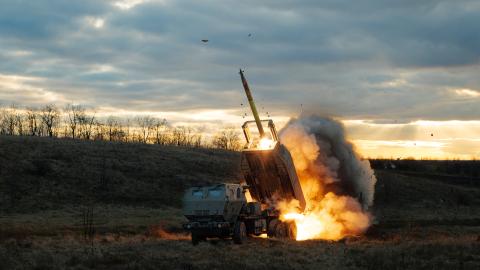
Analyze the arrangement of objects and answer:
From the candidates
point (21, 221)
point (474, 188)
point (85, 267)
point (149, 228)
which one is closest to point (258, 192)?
point (149, 228)

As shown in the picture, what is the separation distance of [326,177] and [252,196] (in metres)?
4.40

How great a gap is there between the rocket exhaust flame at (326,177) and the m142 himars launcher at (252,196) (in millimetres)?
1937

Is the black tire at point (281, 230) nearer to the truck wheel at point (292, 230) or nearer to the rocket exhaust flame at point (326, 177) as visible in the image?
the truck wheel at point (292, 230)

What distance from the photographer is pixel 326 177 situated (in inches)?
1352

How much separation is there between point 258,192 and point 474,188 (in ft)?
197

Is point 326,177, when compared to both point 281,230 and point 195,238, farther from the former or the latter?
point 195,238

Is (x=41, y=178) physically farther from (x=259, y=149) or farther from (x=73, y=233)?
(x=259, y=149)

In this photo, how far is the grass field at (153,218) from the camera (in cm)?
2277

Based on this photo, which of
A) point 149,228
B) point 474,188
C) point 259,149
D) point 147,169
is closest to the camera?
point 259,149

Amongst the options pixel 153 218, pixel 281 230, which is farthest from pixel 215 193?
pixel 153 218

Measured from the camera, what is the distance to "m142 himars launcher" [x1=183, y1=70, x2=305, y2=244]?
28656mm

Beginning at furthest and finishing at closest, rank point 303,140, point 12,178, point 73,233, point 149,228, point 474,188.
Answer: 1. point 474,188
2. point 12,178
3. point 149,228
4. point 73,233
5. point 303,140

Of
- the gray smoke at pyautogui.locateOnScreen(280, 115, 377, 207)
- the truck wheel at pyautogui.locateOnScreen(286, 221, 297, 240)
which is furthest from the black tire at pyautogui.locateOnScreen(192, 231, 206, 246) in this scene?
the gray smoke at pyautogui.locateOnScreen(280, 115, 377, 207)

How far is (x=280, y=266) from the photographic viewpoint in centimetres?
2156
